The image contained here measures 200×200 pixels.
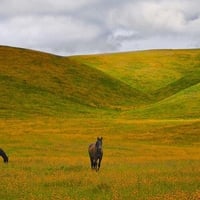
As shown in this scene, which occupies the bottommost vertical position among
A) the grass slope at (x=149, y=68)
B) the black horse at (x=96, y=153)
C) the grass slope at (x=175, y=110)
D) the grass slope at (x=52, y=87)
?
the black horse at (x=96, y=153)

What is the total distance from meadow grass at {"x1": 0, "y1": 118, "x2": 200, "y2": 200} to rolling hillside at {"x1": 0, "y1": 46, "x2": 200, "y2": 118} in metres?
29.6

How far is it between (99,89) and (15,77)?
2545cm

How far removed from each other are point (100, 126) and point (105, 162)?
138 feet

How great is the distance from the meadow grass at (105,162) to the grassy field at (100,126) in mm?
62

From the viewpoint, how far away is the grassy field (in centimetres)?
2161

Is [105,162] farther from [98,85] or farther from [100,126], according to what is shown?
[98,85]

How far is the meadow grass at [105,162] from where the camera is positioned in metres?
19.8

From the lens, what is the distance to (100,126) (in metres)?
78.1

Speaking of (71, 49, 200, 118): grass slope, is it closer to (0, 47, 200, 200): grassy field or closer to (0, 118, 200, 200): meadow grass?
(0, 47, 200, 200): grassy field

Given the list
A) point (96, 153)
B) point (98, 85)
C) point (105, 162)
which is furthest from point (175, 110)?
point (96, 153)

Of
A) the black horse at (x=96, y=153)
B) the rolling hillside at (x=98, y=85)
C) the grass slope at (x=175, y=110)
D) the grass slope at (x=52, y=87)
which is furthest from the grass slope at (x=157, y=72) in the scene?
the black horse at (x=96, y=153)

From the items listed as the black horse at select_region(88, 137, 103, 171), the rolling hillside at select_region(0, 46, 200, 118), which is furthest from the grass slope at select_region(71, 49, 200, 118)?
the black horse at select_region(88, 137, 103, 171)

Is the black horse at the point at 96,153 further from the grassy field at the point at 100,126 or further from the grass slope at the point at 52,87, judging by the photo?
the grass slope at the point at 52,87

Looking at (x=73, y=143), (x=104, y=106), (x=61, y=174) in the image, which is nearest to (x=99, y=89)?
(x=104, y=106)
